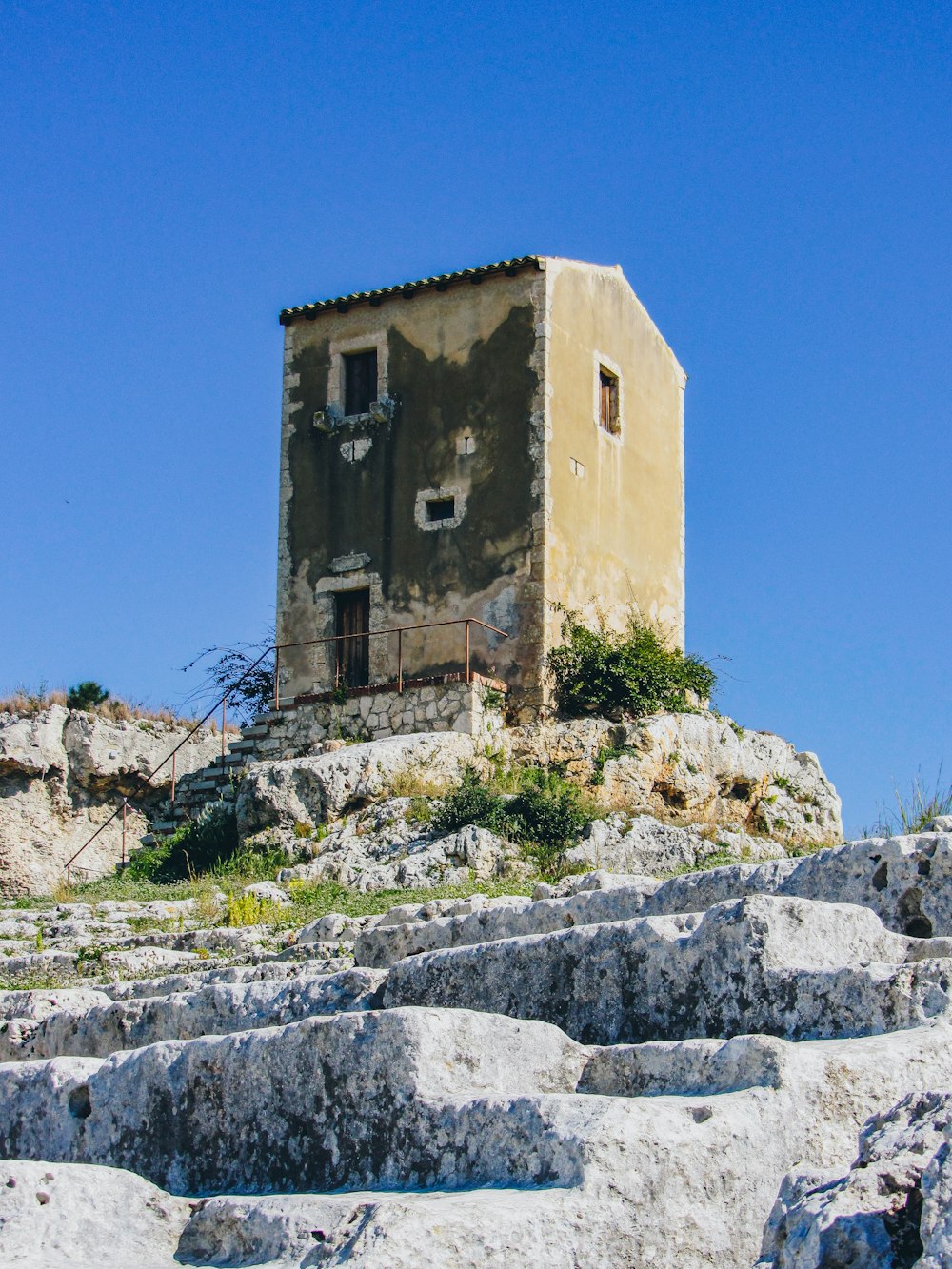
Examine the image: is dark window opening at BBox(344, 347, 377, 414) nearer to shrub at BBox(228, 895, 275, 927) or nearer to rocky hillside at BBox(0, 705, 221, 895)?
rocky hillside at BBox(0, 705, 221, 895)

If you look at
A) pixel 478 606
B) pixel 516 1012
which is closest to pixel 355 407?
pixel 478 606

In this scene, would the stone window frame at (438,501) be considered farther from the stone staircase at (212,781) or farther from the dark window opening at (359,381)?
the stone staircase at (212,781)

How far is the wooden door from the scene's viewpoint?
22781 mm

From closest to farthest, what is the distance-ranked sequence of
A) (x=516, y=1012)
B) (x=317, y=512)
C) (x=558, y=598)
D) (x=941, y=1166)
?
(x=941, y=1166) < (x=516, y=1012) < (x=558, y=598) < (x=317, y=512)

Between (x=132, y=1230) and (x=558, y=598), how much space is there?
17.3 metres

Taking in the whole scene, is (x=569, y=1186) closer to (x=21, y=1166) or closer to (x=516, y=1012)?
(x=21, y=1166)

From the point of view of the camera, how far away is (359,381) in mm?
24109

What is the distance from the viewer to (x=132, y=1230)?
4820 mm

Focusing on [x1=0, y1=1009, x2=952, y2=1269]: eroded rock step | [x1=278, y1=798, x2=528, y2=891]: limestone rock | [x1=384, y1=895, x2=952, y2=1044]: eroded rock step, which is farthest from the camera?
[x1=278, y1=798, x2=528, y2=891]: limestone rock

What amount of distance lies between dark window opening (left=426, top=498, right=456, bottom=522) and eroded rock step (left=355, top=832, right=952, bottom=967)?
44.1ft

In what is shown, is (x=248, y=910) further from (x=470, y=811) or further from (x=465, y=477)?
(x=465, y=477)

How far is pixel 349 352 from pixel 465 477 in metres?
3.10

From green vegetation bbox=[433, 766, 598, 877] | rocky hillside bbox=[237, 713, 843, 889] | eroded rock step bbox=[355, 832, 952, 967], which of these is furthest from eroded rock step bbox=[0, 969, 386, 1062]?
green vegetation bbox=[433, 766, 598, 877]

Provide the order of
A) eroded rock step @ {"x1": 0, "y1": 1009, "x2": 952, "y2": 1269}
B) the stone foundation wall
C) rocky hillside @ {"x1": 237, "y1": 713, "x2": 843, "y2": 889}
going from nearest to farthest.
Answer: eroded rock step @ {"x1": 0, "y1": 1009, "x2": 952, "y2": 1269}
rocky hillside @ {"x1": 237, "y1": 713, "x2": 843, "y2": 889}
the stone foundation wall
